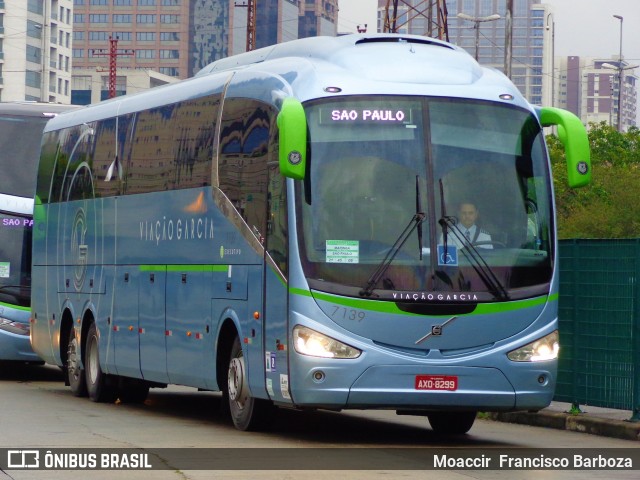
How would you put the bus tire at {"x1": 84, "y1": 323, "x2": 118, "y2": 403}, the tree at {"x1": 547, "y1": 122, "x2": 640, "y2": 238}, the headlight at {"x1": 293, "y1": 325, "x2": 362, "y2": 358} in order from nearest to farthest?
the headlight at {"x1": 293, "y1": 325, "x2": 362, "y2": 358} → the bus tire at {"x1": 84, "y1": 323, "x2": 118, "y2": 403} → the tree at {"x1": 547, "y1": 122, "x2": 640, "y2": 238}

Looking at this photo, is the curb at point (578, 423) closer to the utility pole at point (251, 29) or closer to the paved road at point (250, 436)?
the paved road at point (250, 436)

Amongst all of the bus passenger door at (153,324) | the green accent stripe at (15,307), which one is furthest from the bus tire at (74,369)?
the green accent stripe at (15,307)

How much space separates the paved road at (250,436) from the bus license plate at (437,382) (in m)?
0.62

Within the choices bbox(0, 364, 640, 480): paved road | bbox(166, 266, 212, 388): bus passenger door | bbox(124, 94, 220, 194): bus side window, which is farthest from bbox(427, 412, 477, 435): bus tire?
bbox(124, 94, 220, 194): bus side window

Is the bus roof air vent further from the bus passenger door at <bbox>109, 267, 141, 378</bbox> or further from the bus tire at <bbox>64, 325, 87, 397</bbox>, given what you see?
the bus tire at <bbox>64, 325, 87, 397</bbox>

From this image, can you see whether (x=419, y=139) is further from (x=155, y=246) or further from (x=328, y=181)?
(x=155, y=246)

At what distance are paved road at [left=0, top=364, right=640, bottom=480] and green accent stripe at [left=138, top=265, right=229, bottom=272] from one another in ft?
5.41

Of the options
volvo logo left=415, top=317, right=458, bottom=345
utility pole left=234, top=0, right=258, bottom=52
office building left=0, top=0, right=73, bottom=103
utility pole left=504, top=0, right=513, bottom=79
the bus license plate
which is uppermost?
office building left=0, top=0, right=73, bottom=103

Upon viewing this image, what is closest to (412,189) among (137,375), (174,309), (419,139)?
(419,139)

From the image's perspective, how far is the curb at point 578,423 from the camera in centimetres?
1571

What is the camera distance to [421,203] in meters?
13.5

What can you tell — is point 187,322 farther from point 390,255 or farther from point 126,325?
point 390,255

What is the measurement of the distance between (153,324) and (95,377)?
2.85m

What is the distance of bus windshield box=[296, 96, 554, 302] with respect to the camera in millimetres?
13406
